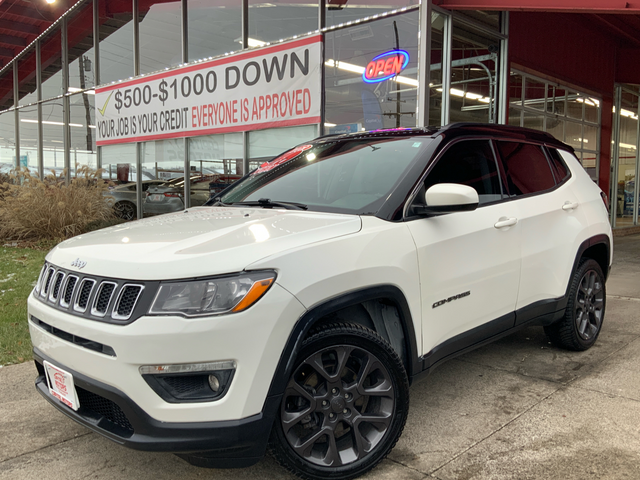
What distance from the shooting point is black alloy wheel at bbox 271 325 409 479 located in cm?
232

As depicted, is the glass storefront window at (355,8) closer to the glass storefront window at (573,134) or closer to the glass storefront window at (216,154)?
the glass storefront window at (216,154)

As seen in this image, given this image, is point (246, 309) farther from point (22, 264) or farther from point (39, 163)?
point (39, 163)

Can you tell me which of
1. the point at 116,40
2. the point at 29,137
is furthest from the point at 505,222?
the point at 29,137

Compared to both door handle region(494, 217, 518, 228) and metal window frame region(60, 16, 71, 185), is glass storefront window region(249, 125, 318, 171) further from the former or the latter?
metal window frame region(60, 16, 71, 185)

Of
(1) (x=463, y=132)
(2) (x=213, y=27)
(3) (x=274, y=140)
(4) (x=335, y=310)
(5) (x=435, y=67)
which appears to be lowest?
(4) (x=335, y=310)

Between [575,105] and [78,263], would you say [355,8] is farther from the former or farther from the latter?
[78,263]

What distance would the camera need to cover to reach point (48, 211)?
11188 millimetres

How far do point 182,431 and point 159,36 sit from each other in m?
12.2

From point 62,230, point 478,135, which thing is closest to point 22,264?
point 62,230

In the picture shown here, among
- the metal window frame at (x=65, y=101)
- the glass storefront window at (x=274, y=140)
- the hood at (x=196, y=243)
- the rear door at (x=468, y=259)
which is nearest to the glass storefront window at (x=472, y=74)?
the glass storefront window at (x=274, y=140)

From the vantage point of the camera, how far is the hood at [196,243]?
217cm

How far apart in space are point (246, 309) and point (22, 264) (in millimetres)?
7523

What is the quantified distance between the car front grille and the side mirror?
4.86 feet

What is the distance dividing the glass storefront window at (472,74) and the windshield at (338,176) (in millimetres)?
5223
